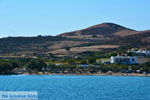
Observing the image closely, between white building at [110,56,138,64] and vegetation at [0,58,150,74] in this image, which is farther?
white building at [110,56,138,64]

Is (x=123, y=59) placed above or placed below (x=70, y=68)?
above

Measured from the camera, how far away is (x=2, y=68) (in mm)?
156375

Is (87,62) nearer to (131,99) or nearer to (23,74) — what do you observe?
(23,74)

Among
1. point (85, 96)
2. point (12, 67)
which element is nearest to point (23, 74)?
point (12, 67)

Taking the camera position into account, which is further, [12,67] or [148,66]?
[148,66]

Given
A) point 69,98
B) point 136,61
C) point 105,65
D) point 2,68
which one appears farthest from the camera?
point 136,61

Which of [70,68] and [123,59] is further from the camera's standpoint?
[123,59]

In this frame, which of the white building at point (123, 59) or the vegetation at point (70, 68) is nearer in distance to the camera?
the vegetation at point (70, 68)

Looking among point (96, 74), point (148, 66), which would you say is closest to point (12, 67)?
point (96, 74)

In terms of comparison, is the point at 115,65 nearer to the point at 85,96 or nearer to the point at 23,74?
the point at 23,74

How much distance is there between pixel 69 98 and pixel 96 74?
82.3 metres

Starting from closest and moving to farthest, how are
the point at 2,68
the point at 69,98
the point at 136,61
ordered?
the point at 69,98 < the point at 2,68 < the point at 136,61

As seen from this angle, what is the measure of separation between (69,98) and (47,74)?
83.4 metres

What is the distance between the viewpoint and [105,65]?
16788 cm
